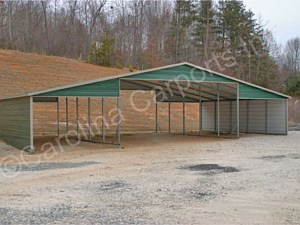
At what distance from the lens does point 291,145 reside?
15.8 meters

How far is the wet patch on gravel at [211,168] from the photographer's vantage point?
9.77m

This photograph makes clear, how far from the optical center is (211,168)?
10.3 metres

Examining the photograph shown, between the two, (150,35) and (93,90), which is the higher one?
(150,35)

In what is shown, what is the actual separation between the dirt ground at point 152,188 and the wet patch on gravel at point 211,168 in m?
0.02

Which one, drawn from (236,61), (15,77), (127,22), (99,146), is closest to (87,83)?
(99,146)

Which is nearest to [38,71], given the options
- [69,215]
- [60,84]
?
[60,84]

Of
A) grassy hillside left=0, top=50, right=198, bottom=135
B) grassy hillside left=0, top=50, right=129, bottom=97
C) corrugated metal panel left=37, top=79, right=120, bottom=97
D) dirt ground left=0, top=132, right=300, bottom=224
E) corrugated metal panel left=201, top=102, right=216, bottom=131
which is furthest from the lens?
grassy hillside left=0, top=50, right=129, bottom=97

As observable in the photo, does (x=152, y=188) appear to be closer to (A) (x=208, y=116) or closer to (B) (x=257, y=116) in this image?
(B) (x=257, y=116)

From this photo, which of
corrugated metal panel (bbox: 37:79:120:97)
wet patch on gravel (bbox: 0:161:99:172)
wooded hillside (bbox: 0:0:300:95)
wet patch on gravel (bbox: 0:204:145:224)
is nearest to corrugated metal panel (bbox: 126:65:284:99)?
corrugated metal panel (bbox: 37:79:120:97)

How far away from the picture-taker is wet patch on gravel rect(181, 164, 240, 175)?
9773mm

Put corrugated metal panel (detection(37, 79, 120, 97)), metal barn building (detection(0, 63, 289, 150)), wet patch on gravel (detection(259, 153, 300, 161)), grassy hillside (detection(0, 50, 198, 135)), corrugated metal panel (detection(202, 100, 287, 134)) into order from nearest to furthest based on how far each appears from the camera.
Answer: wet patch on gravel (detection(259, 153, 300, 161)), corrugated metal panel (detection(37, 79, 120, 97)), metal barn building (detection(0, 63, 289, 150)), corrugated metal panel (detection(202, 100, 287, 134)), grassy hillside (detection(0, 50, 198, 135))

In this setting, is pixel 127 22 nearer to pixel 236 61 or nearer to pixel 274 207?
pixel 236 61

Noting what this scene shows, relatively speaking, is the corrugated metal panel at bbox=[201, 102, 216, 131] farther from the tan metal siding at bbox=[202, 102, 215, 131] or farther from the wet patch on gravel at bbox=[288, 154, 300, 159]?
the wet patch on gravel at bbox=[288, 154, 300, 159]

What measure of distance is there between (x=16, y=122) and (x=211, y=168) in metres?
8.69
